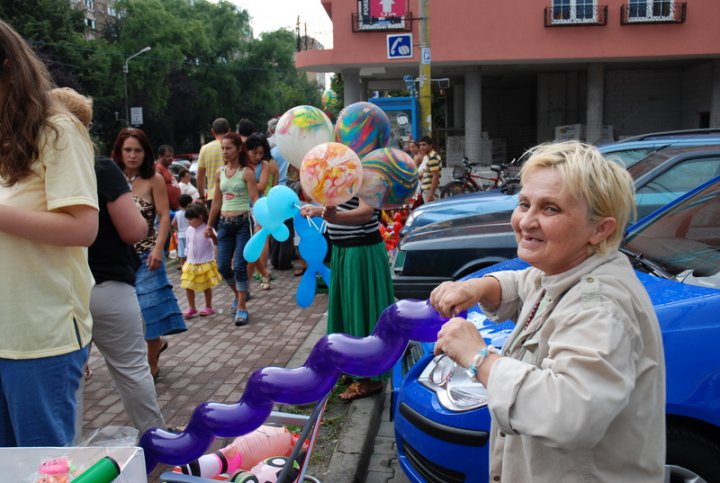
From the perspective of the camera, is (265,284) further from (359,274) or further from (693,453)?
(693,453)

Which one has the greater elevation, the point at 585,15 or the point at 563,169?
the point at 585,15

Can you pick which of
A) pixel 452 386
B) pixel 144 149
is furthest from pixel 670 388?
pixel 144 149

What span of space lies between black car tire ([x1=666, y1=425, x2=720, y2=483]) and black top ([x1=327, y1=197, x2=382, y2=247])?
230 cm

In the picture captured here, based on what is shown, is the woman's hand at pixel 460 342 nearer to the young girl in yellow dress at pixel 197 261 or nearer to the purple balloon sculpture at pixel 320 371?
the purple balloon sculpture at pixel 320 371

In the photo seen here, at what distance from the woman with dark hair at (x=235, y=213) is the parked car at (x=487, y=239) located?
193 cm

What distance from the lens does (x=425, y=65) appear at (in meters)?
11.7

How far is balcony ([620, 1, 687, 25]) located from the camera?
2053cm

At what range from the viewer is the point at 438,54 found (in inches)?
826

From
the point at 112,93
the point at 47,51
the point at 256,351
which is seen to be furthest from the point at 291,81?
the point at 256,351

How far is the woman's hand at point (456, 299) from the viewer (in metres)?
1.83

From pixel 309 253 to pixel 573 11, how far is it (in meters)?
19.3

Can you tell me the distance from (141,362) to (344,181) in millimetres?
1551

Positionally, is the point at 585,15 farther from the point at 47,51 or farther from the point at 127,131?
the point at 47,51

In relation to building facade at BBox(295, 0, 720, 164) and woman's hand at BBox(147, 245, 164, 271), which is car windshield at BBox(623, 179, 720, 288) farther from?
building facade at BBox(295, 0, 720, 164)
